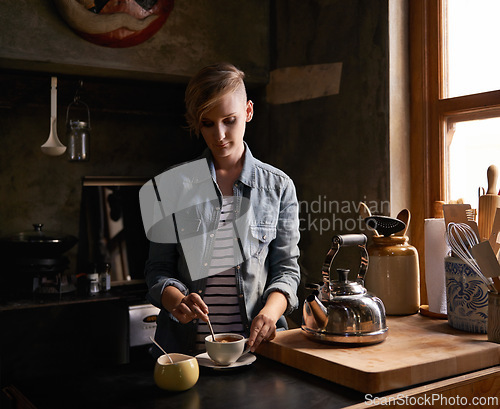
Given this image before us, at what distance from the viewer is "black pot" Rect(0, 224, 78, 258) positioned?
2.82 meters

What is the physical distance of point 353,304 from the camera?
1413 millimetres

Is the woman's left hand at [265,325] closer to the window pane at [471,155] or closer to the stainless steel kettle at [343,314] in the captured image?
the stainless steel kettle at [343,314]

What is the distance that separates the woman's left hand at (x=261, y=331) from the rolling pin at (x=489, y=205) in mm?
751

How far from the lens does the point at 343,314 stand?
55.0 inches

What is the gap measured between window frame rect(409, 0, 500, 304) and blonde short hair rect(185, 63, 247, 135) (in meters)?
1.09

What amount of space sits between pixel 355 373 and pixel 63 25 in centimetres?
228

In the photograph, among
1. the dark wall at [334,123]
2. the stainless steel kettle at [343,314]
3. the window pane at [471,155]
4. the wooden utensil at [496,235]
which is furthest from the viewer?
the dark wall at [334,123]

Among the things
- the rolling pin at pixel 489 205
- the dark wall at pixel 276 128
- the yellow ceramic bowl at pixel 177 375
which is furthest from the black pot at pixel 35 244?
the rolling pin at pixel 489 205

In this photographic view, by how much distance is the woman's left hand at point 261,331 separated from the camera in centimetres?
140

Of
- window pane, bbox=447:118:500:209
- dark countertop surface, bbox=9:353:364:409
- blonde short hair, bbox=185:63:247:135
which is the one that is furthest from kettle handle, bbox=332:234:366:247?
window pane, bbox=447:118:500:209

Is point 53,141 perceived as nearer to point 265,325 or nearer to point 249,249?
point 249,249

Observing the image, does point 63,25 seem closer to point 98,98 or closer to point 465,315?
point 98,98

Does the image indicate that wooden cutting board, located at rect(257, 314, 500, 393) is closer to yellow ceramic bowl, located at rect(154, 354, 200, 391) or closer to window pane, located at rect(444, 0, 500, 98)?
yellow ceramic bowl, located at rect(154, 354, 200, 391)

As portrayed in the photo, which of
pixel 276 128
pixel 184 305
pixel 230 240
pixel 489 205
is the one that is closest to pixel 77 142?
pixel 276 128
